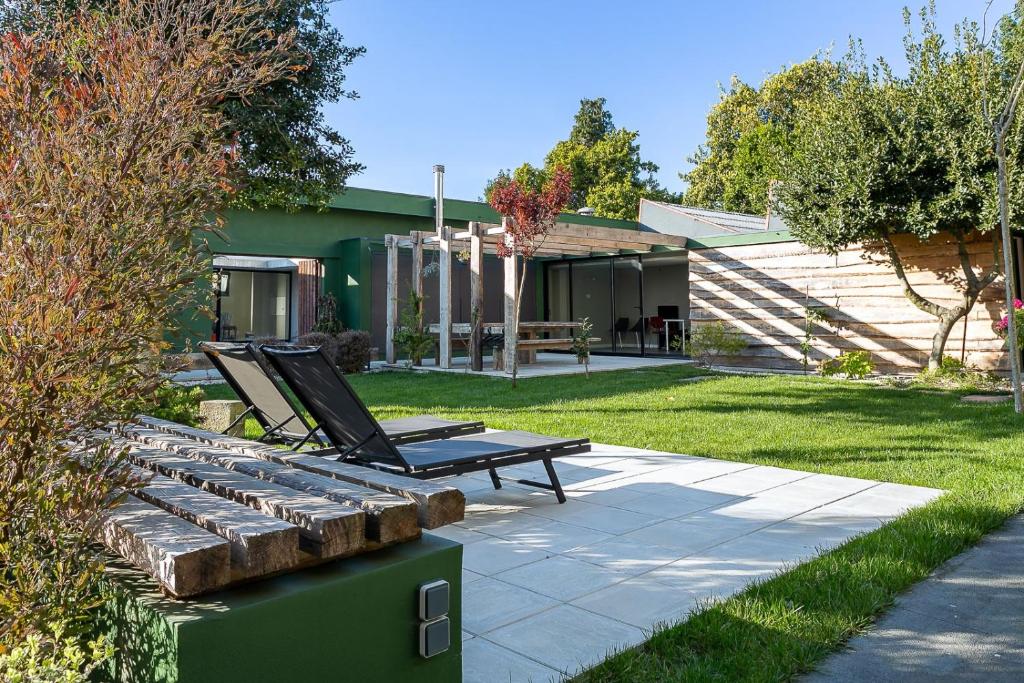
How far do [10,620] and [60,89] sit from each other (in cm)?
112

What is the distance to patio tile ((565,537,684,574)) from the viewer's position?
10.4ft

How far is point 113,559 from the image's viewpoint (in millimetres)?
1692

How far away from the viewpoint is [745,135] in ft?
106

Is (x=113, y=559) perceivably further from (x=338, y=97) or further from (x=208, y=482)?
(x=338, y=97)

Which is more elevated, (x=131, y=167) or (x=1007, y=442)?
(x=131, y=167)

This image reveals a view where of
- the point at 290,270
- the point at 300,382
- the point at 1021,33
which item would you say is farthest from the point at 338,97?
the point at 290,270

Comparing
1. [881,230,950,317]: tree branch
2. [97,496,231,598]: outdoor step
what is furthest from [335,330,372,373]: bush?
[97,496,231,598]: outdoor step

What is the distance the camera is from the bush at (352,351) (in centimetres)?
1291

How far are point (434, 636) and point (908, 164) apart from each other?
1000 cm

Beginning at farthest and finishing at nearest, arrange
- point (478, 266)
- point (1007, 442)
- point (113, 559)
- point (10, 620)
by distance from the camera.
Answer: point (478, 266), point (1007, 442), point (113, 559), point (10, 620)

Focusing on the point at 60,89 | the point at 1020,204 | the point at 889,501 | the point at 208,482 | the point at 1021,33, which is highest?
the point at 1021,33

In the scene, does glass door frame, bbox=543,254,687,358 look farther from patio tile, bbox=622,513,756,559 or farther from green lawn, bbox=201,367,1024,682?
patio tile, bbox=622,513,756,559

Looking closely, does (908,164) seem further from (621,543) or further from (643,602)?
(643,602)

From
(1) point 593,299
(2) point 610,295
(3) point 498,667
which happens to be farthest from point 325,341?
(3) point 498,667
